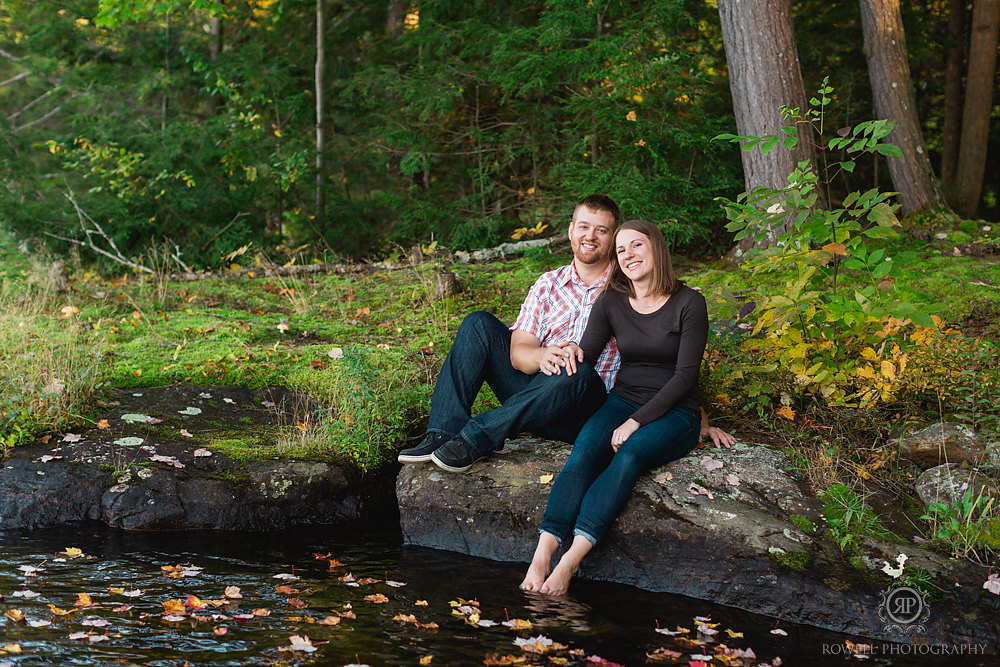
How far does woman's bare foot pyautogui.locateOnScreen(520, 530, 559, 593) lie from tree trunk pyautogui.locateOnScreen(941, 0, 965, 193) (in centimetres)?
994

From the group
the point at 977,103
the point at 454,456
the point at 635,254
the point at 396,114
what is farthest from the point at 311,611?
the point at 977,103

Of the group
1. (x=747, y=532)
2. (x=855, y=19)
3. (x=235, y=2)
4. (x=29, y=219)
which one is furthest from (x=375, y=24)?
(x=747, y=532)

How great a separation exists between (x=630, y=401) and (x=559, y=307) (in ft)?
2.41

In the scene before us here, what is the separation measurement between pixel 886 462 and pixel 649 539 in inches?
54.9

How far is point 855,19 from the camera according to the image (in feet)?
36.0

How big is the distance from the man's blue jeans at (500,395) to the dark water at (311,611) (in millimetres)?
680

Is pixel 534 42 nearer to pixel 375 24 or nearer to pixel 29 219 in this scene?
pixel 375 24

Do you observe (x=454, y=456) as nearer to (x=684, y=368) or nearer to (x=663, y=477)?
(x=663, y=477)

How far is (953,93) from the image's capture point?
11.6 meters

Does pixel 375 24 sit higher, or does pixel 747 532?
pixel 375 24

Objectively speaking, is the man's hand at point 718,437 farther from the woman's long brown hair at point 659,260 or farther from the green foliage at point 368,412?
the green foliage at point 368,412

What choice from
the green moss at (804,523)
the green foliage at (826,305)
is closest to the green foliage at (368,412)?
the green foliage at (826,305)

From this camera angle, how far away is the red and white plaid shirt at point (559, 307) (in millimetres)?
4641

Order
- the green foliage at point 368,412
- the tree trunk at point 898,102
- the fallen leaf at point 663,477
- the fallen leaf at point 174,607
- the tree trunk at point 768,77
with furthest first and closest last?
the tree trunk at point 898,102 < the tree trunk at point 768,77 < the green foliage at point 368,412 < the fallen leaf at point 663,477 < the fallen leaf at point 174,607
